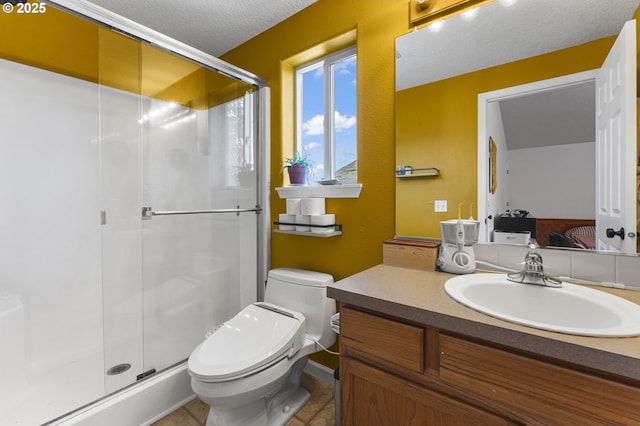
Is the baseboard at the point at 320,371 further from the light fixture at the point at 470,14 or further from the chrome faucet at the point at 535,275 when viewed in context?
the light fixture at the point at 470,14

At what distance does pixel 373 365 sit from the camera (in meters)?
0.93

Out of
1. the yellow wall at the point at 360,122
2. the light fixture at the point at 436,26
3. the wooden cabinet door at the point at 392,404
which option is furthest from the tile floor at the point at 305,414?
the light fixture at the point at 436,26

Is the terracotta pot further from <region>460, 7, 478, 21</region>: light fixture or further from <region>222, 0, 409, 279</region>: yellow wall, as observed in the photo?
<region>460, 7, 478, 21</region>: light fixture

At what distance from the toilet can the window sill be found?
19.3 inches

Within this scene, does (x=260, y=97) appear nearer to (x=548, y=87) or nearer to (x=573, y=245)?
(x=548, y=87)

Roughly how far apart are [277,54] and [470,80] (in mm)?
1331

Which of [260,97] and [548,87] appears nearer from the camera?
[548,87]

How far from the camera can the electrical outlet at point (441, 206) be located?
1350 millimetres

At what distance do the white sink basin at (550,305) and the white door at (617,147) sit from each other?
270mm

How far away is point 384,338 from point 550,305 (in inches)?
23.0

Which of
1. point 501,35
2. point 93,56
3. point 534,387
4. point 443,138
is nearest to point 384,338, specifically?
point 534,387

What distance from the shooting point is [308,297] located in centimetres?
159

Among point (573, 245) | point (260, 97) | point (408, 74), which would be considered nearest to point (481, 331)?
point (573, 245)

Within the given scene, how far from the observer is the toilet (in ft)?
3.83
